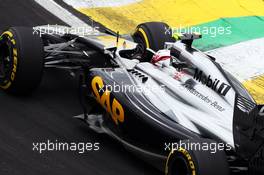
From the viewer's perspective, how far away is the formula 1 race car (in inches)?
222

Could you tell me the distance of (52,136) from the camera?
22.9ft

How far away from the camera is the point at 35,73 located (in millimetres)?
7352

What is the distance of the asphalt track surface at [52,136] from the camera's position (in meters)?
6.39

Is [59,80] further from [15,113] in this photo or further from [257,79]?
[257,79]

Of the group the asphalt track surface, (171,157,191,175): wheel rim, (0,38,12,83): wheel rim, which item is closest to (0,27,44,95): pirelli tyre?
(0,38,12,83): wheel rim

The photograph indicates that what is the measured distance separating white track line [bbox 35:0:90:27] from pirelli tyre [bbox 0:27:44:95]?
293 cm

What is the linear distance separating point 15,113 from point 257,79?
3.99 meters

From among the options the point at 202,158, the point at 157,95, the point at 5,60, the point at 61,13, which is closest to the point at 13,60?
the point at 5,60

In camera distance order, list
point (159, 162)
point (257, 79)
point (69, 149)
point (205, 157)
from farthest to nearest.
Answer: point (257, 79) < point (69, 149) < point (159, 162) < point (205, 157)

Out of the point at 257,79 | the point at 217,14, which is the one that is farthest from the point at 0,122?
the point at 217,14

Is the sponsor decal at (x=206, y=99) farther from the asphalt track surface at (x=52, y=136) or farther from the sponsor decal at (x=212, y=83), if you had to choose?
the asphalt track surface at (x=52, y=136)

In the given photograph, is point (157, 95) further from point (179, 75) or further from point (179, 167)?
point (179, 167)

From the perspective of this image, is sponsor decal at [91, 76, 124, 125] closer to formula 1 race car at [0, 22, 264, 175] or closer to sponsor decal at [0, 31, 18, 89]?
formula 1 race car at [0, 22, 264, 175]

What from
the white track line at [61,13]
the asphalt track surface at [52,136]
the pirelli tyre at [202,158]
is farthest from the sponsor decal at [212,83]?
the white track line at [61,13]
